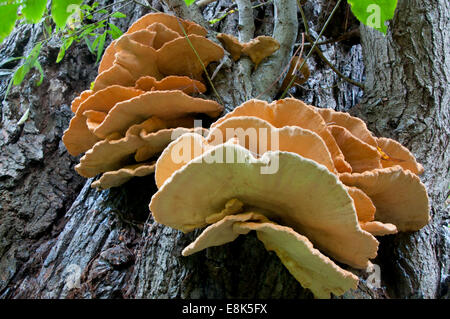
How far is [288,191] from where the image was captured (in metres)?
1.17

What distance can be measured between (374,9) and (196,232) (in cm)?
136

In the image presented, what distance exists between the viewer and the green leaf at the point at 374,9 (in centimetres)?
146

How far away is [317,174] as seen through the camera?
3.50 feet

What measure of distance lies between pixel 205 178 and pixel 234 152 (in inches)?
6.8

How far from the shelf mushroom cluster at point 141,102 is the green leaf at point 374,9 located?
0.89 meters

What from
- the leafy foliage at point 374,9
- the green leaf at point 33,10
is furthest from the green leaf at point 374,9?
the green leaf at point 33,10

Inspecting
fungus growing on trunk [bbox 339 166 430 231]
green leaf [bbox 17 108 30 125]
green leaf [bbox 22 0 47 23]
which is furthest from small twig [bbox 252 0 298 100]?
green leaf [bbox 17 108 30 125]

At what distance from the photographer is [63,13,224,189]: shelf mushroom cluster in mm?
1833

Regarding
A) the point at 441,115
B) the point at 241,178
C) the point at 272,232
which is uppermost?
the point at 241,178

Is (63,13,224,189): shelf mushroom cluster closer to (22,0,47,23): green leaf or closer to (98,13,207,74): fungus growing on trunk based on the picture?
(98,13,207,74): fungus growing on trunk

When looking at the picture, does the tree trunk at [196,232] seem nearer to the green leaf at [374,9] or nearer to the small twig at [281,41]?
the small twig at [281,41]

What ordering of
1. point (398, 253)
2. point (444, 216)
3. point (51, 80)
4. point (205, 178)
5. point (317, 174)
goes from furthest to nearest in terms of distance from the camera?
point (51, 80), point (444, 216), point (398, 253), point (205, 178), point (317, 174)
